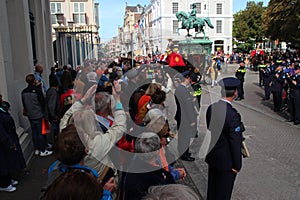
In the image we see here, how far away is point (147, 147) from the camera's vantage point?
2.62m

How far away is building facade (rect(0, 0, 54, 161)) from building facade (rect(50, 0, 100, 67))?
17.9ft

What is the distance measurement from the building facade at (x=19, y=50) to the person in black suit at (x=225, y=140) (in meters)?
4.05

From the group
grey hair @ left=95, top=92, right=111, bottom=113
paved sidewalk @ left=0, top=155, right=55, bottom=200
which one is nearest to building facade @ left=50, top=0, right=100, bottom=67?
paved sidewalk @ left=0, top=155, right=55, bottom=200

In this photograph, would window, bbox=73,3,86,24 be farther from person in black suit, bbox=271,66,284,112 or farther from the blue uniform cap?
the blue uniform cap

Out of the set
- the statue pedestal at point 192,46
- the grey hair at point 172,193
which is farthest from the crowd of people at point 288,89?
the statue pedestal at point 192,46

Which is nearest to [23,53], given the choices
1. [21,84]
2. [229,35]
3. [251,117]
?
[21,84]

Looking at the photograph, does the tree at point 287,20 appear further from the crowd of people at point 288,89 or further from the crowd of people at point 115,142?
the crowd of people at point 115,142

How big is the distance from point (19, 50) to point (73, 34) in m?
10.4

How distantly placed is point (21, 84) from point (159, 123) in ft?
17.2

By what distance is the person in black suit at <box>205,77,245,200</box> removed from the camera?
3.63m

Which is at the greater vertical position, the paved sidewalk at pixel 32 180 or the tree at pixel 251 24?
the tree at pixel 251 24

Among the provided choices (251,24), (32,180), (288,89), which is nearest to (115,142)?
(32,180)

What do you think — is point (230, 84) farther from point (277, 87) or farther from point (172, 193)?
point (277, 87)

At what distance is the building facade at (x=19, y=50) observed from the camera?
19.2 ft
